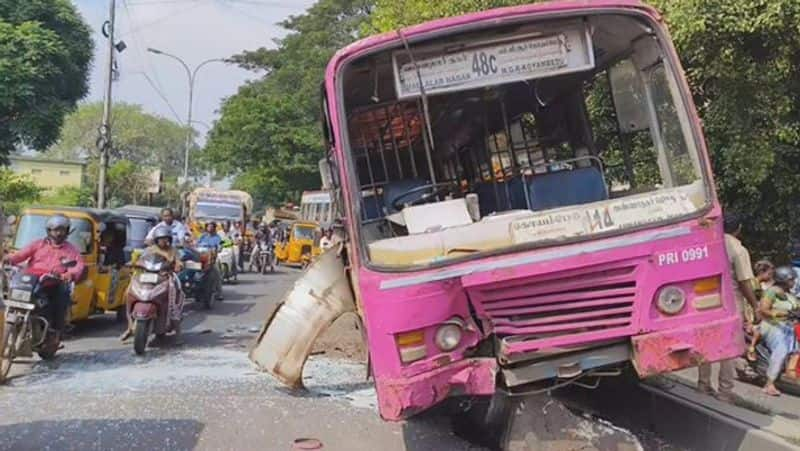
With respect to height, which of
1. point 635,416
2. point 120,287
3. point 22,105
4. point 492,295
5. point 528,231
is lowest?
point 635,416

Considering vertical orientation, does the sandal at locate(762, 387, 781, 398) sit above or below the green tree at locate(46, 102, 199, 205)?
below

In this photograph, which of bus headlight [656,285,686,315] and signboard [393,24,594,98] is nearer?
Answer: bus headlight [656,285,686,315]

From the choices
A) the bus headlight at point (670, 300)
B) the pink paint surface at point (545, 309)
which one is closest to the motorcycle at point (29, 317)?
the pink paint surface at point (545, 309)

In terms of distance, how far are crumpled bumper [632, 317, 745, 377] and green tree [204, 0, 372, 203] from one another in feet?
113

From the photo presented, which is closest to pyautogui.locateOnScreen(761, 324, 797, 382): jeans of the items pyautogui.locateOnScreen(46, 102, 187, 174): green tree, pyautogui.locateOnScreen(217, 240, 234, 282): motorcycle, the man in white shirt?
the man in white shirt

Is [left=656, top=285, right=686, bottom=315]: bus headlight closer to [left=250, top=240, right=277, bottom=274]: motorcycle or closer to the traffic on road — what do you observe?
the traffic on road

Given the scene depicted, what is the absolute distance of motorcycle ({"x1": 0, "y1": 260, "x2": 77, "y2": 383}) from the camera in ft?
25.7

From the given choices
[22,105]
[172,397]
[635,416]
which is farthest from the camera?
[22,105]

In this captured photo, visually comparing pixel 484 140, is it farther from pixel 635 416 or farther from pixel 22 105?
pixel 22 105

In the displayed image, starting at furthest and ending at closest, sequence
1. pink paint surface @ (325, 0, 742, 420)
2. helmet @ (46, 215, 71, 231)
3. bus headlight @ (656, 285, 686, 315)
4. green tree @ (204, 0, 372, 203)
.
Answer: green tree @ (204, 0, 372, 203)
helmet @ (46, 215, 71, 231)
bus headlight @ (656, 285, 686, 315)
pink paint surface @ (325, 0, 742, 420)

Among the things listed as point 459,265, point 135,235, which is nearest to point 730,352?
point 459,265

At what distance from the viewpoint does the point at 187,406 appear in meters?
6.62

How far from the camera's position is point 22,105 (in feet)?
58.6

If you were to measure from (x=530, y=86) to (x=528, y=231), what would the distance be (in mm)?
1398
